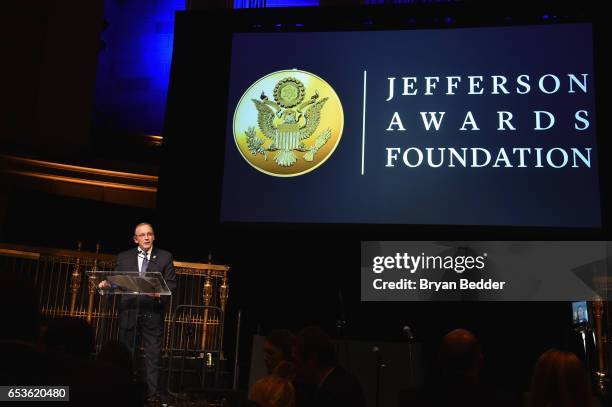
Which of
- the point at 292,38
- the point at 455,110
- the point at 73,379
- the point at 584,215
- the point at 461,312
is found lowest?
the point at 73,379

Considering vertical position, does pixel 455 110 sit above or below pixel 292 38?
below

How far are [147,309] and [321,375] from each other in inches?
117

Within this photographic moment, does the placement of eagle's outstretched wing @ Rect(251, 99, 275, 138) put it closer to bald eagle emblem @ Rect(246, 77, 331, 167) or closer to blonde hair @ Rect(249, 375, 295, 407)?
bald eagle emblem @ Rect(246, 77, 331, 167)

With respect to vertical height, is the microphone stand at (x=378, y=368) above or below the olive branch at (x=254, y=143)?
below

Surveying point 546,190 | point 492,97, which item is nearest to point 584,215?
point 546,190

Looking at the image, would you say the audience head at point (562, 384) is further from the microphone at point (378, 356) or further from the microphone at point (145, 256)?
the microphone at point (145, 256)

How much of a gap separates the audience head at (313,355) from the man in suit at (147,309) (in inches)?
104

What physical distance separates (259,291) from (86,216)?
2957 mm

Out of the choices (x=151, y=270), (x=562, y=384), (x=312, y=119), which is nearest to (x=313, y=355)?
(x=562, y=384)

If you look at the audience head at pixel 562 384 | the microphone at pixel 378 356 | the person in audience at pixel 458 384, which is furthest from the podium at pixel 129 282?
the audience head at pixel 562 384

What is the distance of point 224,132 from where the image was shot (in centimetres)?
838

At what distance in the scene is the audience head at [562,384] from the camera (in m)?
2.57

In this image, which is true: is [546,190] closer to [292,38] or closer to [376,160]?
[376,160]

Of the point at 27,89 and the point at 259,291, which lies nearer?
the point at 259,291
